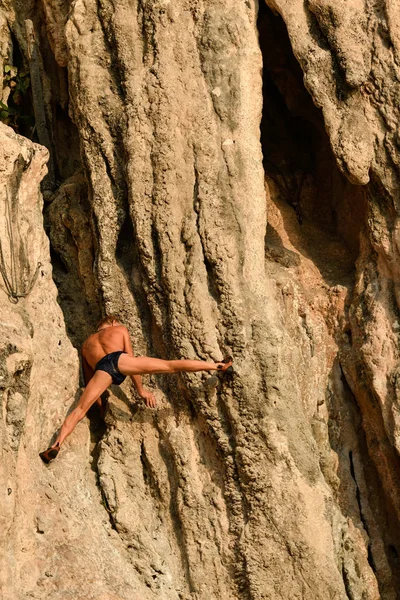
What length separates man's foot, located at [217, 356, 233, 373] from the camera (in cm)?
796

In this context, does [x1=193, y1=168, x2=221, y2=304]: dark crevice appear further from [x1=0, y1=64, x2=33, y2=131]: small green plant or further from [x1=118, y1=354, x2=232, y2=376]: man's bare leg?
[x1=0, y1=64, x2=33, y2=131]: small green plant

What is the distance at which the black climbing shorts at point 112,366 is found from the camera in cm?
802

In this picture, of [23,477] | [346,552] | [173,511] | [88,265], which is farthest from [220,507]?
[88,265]

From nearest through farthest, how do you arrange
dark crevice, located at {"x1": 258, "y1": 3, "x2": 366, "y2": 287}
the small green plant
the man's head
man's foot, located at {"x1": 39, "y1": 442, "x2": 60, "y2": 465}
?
man's foot, located at {"x1": 39, "y1": 442, "x2": 60, "y2": 465}
the man's head
dark crevice, located at {"x1": 258, "y1": 3, "x2": 366, "y2": 287}
the small green plant

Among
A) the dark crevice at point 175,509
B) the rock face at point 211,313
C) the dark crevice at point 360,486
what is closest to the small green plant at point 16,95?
the rock face at point 211,313

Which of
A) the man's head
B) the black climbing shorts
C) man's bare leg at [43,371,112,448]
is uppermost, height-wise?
the man's head

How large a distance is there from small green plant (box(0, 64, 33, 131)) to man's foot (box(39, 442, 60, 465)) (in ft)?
11.9

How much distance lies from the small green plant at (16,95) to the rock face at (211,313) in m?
1.31

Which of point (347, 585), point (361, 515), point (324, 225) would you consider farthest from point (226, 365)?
point (324, 225)

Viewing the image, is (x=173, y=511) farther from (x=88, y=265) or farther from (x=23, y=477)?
(x=88, y=265)

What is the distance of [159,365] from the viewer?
26.1 feet

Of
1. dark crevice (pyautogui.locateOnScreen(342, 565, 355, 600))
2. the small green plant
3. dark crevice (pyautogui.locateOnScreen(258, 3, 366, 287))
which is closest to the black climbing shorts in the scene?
dark crevice (pyautogui.locateOnScreen(258, 3, 366, 287))

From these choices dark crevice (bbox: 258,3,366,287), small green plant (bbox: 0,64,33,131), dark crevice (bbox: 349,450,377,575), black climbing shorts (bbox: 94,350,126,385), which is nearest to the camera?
black climbing shorts (bbox: 94,350,126,385)

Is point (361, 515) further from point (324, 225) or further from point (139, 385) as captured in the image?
point (324, 225)
